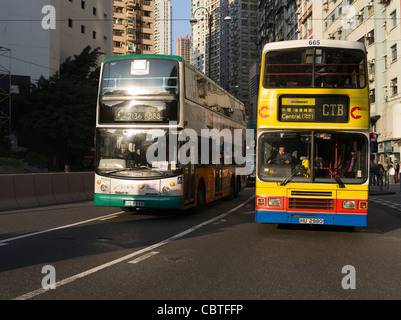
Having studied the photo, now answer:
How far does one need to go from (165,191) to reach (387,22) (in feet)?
107

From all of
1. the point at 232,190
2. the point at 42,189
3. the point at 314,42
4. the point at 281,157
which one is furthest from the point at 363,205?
the point at 42,189

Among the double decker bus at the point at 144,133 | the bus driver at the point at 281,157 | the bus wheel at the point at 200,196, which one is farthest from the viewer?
the bus wheel at the point at 200,196

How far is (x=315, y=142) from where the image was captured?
1000 cm

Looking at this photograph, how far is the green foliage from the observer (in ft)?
125

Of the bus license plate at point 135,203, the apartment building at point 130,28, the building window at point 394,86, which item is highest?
the apartment building at point 130,28

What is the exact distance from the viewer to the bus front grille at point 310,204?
984cm

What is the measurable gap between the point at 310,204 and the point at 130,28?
100804 millimetres

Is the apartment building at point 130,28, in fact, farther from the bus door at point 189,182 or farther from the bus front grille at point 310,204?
the bus front grille at point 310,204

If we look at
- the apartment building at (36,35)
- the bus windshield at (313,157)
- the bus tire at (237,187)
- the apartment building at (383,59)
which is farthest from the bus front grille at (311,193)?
the apartment building at (36,35)

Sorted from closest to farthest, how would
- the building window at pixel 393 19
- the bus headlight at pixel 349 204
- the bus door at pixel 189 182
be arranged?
the bus headlight at pixel 349 204 → the bus door at pixel 189 182 → the building window at pixel 393 19

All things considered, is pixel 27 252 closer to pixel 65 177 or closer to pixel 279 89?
pixel 279 89

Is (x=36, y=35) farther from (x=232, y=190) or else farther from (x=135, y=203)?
(x=135, y=203)

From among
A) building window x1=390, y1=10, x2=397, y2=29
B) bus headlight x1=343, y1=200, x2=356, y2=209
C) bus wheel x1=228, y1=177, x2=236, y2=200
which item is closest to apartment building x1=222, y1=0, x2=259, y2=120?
building window x1=390, y1=10, x2=397, y2=29

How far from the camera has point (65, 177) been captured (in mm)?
18078
